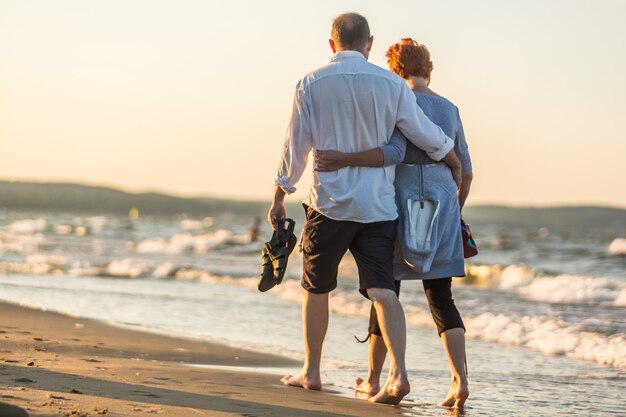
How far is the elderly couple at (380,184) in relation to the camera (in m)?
4.64

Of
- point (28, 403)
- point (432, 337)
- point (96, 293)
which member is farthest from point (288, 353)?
point (96, 293)

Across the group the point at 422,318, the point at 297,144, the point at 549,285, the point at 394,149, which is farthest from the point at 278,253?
the point at 549,285

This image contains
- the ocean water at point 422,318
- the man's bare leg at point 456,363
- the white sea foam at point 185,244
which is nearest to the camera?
the man's bare leg at point 456,363

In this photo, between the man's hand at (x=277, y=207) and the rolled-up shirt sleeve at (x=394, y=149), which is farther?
the man's hand at (x=277, y=207)

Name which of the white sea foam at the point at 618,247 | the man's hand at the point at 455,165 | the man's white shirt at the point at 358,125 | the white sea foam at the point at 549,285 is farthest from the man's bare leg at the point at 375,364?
the white sea foam at the point at 618,247

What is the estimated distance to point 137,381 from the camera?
Result: 465 cm

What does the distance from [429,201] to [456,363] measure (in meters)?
0.75

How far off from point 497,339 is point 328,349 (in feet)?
6.01

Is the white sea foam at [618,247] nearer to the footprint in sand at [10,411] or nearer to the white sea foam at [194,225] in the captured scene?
the footprint in sand at [10,411]

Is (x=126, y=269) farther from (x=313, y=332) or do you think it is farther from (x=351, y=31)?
(x=351, y=31)

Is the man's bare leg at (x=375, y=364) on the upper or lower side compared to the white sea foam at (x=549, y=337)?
upper

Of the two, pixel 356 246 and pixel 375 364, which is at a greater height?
pixel 356 246

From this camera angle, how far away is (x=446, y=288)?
4.88 meters

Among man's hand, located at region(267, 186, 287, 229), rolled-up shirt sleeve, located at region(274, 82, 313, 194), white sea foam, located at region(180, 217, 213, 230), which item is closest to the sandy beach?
man's hand, located at region(267, 186, 287, 229)
